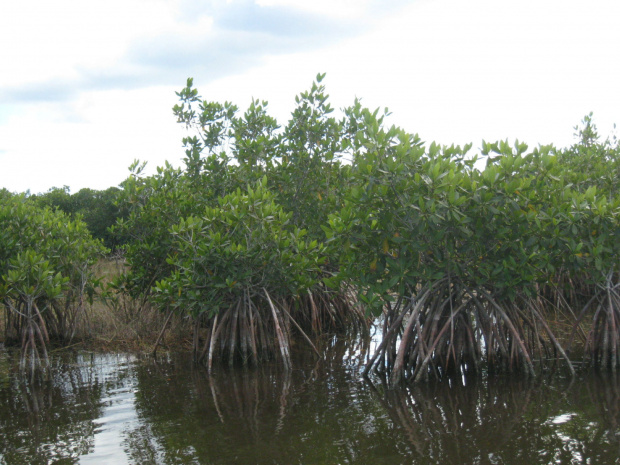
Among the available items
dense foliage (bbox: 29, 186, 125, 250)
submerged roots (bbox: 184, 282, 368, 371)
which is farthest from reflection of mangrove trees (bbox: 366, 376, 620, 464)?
dense foliage (bbox: 29, 186, 125, 250)

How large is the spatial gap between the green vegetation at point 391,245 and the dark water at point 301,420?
0.60 metres

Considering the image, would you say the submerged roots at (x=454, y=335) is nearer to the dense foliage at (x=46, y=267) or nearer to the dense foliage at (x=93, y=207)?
the dense foliage at (x=46, y=267)

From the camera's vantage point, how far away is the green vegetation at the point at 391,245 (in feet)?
20.7

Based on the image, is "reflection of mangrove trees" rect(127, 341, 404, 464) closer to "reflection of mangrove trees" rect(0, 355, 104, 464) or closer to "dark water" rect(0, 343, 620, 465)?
"dark water" rect(0, 343, 620, 465)

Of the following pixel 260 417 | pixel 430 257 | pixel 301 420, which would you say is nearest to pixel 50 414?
pixel 260 417

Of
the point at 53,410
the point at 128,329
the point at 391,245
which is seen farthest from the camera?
the point at 128,329

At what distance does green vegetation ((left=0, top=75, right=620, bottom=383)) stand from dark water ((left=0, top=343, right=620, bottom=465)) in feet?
1.98

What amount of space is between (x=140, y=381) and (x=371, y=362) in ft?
9.44

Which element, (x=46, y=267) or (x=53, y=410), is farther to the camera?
(x=46, y=267)

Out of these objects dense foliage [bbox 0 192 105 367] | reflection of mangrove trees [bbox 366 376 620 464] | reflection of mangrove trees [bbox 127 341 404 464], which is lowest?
reflection of mangrove trees [bbox 366 376 620 464]

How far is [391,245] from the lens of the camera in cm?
680

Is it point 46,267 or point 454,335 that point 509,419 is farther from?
point 46,267

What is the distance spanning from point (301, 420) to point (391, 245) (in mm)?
2282

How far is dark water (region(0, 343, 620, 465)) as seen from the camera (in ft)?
15.3
